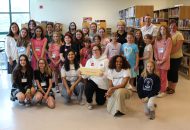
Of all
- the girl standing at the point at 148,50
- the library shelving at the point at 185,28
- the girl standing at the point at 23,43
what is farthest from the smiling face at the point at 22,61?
the library shelving at the point at 185,28

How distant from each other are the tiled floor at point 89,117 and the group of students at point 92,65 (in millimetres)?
151

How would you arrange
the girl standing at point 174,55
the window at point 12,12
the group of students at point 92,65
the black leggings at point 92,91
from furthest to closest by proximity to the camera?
the window at point 12,12
the girl standing at point 174,55
the black leggings at point 92,91
the group of students at point 92,65

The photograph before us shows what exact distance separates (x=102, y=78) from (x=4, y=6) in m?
6.82

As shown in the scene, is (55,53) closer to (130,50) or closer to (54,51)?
(54,51)

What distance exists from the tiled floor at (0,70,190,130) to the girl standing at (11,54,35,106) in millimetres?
179

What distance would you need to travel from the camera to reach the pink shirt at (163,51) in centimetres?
465

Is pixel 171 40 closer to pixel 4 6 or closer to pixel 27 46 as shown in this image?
pixel 27 46

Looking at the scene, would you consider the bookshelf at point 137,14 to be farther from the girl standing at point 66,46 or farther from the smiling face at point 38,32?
the smiling face at point 38,32

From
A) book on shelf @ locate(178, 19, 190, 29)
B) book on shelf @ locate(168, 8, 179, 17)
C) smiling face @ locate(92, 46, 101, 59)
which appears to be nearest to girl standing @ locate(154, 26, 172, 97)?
smiling face @ locate(92, 46, 101, 59)

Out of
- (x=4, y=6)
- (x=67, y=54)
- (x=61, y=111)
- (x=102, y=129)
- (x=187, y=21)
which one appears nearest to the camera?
(x=102, y=129)

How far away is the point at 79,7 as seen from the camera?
32.1ft

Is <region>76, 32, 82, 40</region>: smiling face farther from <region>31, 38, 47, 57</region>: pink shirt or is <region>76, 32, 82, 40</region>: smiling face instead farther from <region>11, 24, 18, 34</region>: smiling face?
<region>11, 24, 18, 34</region>: smiling face

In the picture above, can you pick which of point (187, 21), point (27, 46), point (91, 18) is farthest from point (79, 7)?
point (27, 46)

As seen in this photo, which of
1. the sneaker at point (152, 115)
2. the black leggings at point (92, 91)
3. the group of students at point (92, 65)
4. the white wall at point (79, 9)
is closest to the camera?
the sneaker at point (152, 115)
